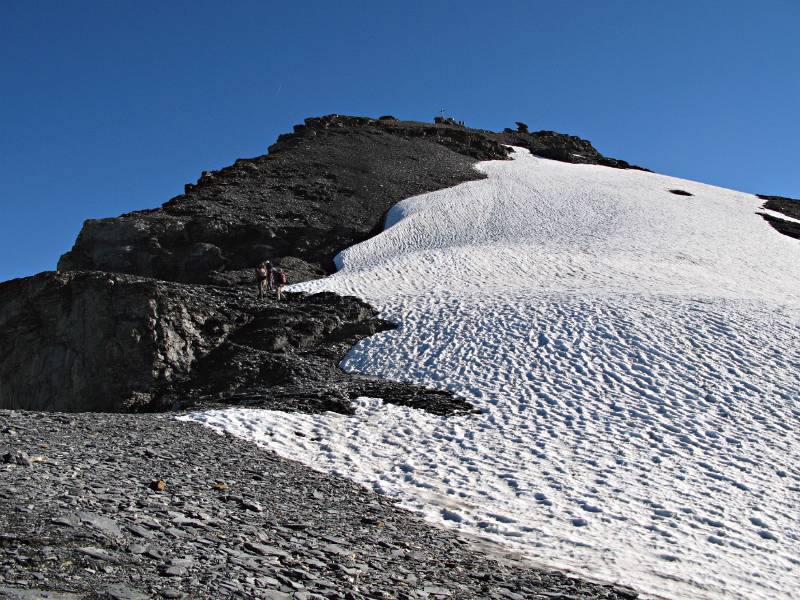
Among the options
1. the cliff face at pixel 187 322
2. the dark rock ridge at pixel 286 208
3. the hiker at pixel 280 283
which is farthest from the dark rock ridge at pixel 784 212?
the hiker at pixel 280 283

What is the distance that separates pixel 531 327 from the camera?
21.6 meters

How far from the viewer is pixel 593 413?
1592cm

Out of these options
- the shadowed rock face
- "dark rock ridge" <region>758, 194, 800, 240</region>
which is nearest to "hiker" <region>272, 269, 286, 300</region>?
the shadowed rock face

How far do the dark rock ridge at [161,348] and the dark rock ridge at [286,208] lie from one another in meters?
7.84

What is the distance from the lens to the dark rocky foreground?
5879mm

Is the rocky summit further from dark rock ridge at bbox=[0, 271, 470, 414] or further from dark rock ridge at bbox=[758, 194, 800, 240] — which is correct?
dark rock ridge at bbox=[758, 194, 800, 240]

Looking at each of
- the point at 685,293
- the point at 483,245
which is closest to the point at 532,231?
the point at 483,245

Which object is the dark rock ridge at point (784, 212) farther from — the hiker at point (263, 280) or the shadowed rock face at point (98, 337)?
the shadowed rock face at point (98, 337)

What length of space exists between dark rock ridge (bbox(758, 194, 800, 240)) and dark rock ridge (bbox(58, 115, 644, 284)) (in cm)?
2040

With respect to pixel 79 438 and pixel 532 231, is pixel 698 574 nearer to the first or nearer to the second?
pixel 79 438

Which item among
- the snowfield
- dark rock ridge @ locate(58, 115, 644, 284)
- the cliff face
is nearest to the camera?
the snowfield

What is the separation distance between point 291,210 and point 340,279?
1149cm

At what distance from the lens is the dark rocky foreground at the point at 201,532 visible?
19.3 ft

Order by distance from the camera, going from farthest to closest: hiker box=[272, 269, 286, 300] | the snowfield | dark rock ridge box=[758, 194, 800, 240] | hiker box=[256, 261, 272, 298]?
dark rock ridge box=[758, 194, 800, 240] < hiker box=[272, 269, 286, 300] < hiker box=[256, 261, 272, 298] < the snowfield
